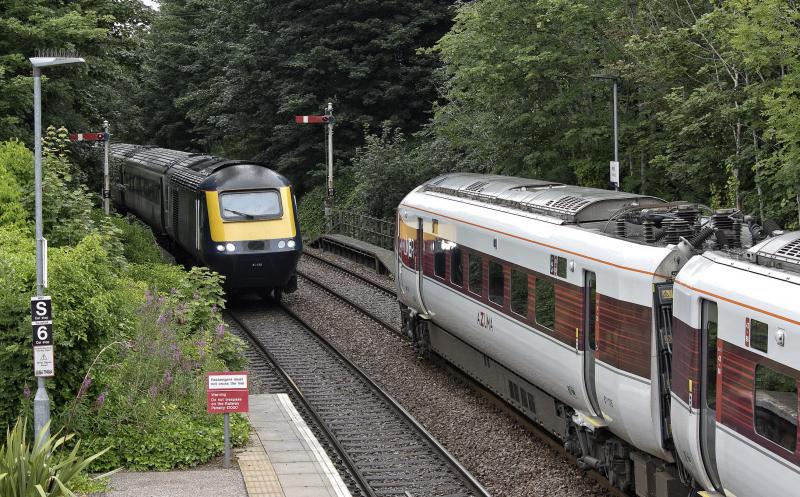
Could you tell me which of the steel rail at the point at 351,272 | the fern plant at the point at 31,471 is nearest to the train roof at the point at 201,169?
the steel rail at the point at 351,272

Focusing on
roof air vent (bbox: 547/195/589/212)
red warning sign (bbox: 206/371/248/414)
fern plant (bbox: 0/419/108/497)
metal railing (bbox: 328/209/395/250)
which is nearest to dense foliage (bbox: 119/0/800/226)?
metal railing (bbox: 328/209/395/250)

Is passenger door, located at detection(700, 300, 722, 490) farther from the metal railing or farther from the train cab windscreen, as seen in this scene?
the metal railing

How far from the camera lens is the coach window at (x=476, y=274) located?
16.5 metres

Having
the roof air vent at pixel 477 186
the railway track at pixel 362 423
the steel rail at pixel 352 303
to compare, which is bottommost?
the railway track at pixel 362 423

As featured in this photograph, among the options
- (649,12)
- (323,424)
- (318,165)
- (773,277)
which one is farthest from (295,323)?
(318,165)

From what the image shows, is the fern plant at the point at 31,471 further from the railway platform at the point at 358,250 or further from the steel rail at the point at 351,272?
the railway platform at the point at 358,250

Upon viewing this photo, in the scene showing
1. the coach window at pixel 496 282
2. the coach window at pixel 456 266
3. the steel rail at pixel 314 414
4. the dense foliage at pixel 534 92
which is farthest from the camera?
the dense foliage at pixel 534 92

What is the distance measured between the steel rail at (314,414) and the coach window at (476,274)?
307cm

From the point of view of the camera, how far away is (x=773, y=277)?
908 centimetres

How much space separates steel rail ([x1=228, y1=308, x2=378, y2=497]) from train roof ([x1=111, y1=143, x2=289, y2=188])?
3277mm

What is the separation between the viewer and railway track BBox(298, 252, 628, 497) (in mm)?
13455

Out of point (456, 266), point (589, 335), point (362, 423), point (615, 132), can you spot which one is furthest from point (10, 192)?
point (615, 132)

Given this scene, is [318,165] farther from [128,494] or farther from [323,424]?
[128,494]

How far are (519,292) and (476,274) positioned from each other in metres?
1.95
